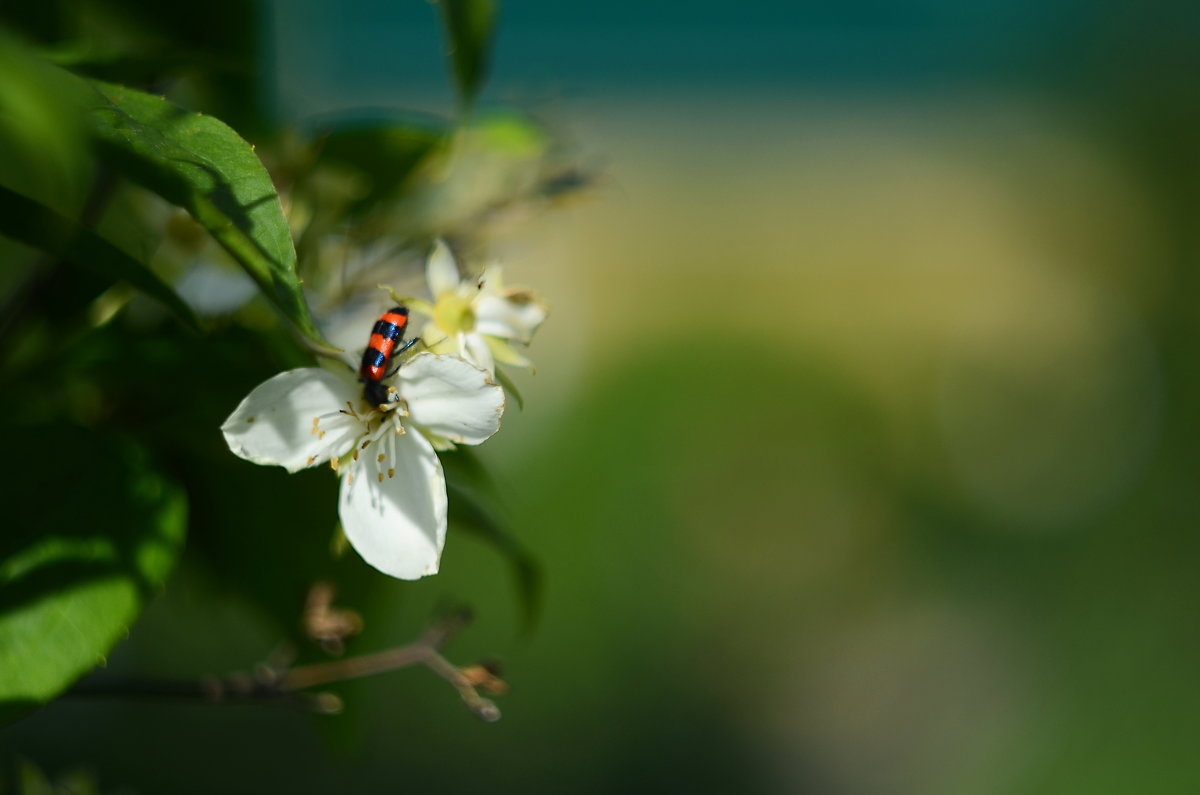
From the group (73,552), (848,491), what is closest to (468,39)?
(73,552)

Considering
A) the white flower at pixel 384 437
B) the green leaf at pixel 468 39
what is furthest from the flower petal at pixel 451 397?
the green leaf at pixel 468 39

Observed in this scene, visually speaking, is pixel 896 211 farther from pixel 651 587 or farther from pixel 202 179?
pixel 202 179

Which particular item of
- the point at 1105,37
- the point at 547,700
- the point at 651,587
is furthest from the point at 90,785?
the point at 1105,37

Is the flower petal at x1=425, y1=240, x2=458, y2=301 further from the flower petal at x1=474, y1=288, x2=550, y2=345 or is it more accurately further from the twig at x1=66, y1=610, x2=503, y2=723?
the twig at x1=66, y1=610, x2=503, y2=723

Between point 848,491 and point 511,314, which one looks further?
point 848,491

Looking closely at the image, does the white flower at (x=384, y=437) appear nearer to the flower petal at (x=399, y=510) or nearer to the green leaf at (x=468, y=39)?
the flower petal at (x=399, y=510)

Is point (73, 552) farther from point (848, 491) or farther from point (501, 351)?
point (848, 491)
